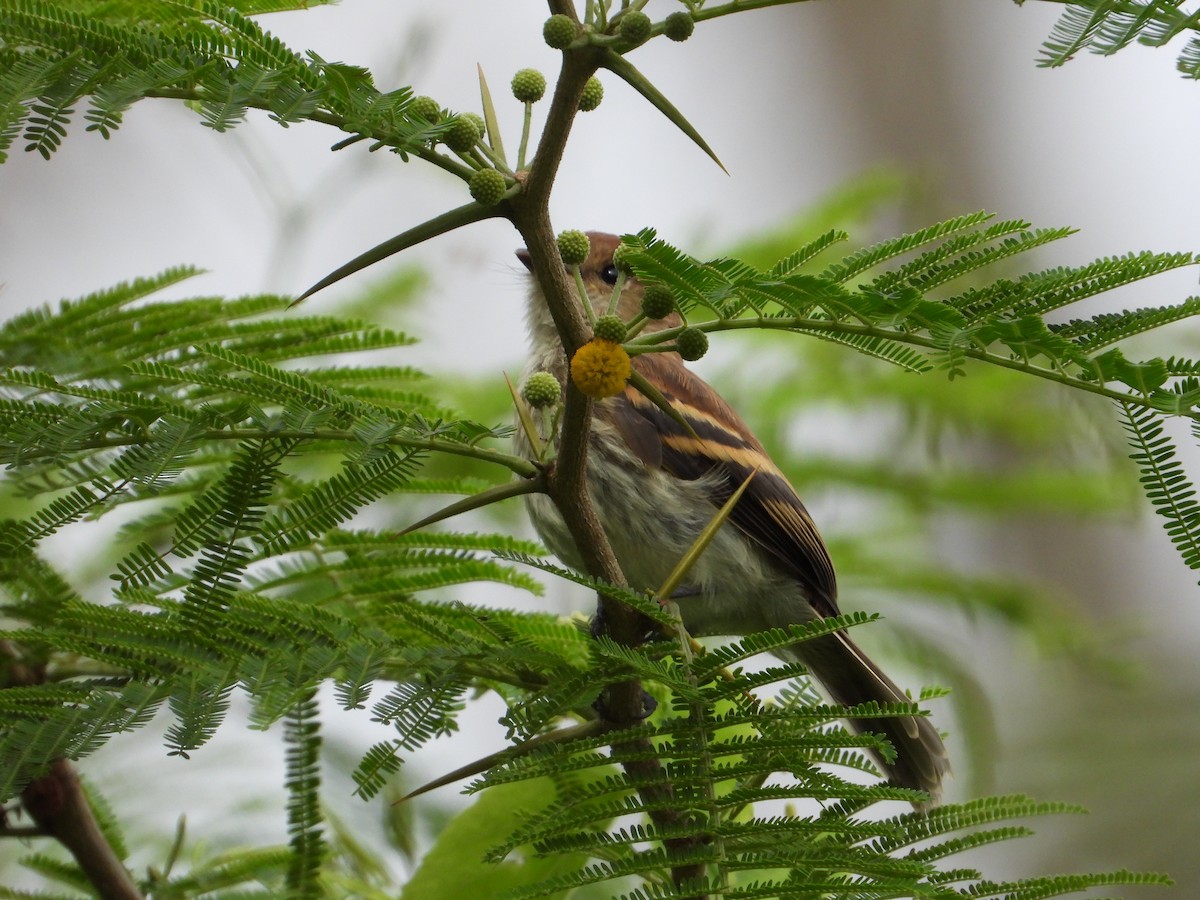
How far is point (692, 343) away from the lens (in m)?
1.79

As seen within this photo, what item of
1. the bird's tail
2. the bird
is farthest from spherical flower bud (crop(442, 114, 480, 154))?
the bird's tail

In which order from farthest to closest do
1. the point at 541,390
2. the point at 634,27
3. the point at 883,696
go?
the point at 883,696 < the point at 541,390 < the point at 634,27

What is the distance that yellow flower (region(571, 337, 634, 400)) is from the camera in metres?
Result: 1.75

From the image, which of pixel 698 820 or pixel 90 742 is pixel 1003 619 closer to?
pixel 698 820

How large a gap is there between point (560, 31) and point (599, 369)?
43 cm

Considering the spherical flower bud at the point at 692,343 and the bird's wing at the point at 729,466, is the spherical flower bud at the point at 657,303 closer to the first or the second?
the spherical flower bud at the point at 692,343

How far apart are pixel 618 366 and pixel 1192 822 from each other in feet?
15.3

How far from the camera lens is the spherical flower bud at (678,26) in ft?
5.36

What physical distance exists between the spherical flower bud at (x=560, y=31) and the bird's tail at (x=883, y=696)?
7.86 ft

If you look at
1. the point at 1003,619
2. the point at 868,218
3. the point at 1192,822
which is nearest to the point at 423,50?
the point at 868,218

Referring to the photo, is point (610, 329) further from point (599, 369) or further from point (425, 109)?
point (425, 109)

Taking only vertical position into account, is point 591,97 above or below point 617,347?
above

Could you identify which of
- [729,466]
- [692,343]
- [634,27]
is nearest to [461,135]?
[634,27]

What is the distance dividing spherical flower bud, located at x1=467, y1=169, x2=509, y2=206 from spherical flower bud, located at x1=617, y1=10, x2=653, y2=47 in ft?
0.79
